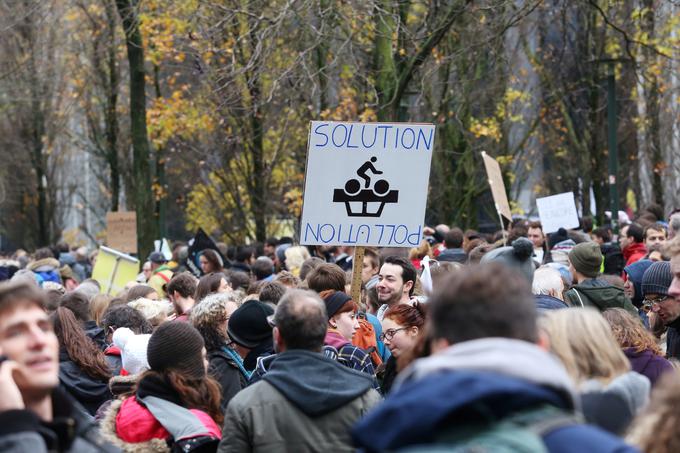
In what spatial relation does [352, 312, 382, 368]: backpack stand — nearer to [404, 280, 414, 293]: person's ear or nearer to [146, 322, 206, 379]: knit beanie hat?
[404, 280, 414, 293]: person's ear

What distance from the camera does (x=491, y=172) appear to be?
14750mm

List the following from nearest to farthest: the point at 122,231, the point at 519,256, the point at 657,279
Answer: the point at 657,279, the point at 519,256, the point at 122,231

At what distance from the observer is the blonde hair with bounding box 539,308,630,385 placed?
14.5 feet

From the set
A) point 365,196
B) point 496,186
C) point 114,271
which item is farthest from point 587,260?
point 114,271

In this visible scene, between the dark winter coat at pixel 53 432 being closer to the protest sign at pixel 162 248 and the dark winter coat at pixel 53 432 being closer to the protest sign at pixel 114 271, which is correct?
the protest sign at pixel 114 271

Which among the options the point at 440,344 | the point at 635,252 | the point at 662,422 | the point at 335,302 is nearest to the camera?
the point at 440,344

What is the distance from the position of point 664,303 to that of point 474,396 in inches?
180

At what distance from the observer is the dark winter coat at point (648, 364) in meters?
6.04

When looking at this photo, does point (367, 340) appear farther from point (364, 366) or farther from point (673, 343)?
point (673, 343)

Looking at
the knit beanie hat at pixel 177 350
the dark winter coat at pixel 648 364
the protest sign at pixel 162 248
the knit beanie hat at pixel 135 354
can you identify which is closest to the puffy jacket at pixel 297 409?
the knit beanie hat at pixel 177 350

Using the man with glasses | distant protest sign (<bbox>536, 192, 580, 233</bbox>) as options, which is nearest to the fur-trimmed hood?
the man with glasses

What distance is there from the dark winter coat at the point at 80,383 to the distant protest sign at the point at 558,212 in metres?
11.1

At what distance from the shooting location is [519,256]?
29.1ft

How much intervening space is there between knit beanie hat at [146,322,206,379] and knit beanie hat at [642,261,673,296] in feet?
11.7
